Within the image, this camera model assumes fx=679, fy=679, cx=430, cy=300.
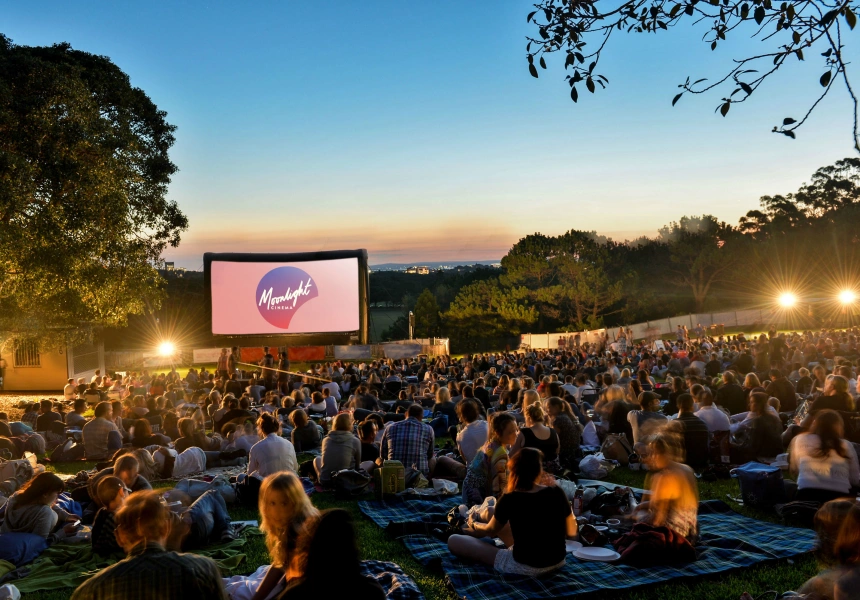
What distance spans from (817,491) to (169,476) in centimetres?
667

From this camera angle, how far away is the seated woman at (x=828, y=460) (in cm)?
520

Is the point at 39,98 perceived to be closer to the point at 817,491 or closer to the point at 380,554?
the point at 380,554

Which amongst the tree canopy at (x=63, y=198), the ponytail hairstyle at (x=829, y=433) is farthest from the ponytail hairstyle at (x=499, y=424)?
the tree canopy at (x=63, y=198)

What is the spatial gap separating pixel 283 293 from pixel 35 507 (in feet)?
51.5

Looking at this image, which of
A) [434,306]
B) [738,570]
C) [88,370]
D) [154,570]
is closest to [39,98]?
[154,570]

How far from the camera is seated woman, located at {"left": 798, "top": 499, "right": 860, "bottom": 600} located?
2.84 meters

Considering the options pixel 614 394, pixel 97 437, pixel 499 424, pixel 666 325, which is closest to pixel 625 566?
pixel 499 424

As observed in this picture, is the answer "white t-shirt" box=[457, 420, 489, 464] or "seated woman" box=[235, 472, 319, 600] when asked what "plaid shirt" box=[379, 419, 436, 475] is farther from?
"seated woman" box=[235, 472, 319, 600]

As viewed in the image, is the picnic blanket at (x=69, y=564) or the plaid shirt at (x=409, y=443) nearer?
the picnic blanket at (x=69, y=564)

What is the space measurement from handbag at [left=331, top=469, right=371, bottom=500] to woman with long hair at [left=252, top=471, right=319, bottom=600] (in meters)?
3.64

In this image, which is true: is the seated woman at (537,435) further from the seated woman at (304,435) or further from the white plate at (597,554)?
the seated woman at (304,435)

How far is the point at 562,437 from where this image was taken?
7.28m

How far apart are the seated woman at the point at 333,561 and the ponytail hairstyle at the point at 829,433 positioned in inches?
166

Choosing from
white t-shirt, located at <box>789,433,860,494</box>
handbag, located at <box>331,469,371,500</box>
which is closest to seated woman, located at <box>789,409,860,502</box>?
white t-shirt, located at <box>789,433,860,494</box>
